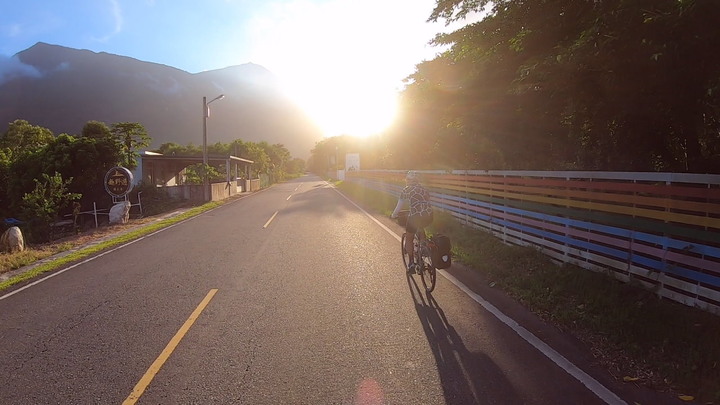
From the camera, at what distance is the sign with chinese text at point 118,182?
64.4 feet

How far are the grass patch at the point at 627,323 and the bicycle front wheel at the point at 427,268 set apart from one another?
1.07 m

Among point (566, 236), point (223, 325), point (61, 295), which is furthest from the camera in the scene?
point (566, 236)

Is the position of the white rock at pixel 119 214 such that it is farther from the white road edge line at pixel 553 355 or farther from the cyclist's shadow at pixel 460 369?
the cyclist's shadow at pixel 460 369

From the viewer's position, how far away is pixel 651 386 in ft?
12.1

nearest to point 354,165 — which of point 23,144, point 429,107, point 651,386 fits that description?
point 23,144

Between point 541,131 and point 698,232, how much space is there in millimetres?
6490

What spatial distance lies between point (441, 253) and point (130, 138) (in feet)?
105

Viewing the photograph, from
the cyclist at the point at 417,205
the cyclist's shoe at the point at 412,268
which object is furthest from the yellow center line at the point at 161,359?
the cyclist at the point at 417,205

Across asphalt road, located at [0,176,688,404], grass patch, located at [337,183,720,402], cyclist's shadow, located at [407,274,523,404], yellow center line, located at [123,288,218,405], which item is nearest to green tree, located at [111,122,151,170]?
asphalt road, located at [0,176,688,404]

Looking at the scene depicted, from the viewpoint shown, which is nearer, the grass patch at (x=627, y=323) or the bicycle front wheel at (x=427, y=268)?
the grass patch at (x=627, y=323)

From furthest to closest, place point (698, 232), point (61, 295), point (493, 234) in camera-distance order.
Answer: point (493, 234)
point (61, 295)
point (698, 232)

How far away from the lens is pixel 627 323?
479cm

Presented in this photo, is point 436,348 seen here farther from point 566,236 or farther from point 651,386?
point 566,236

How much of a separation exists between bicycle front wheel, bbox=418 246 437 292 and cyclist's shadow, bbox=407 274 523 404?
1.20 metres
